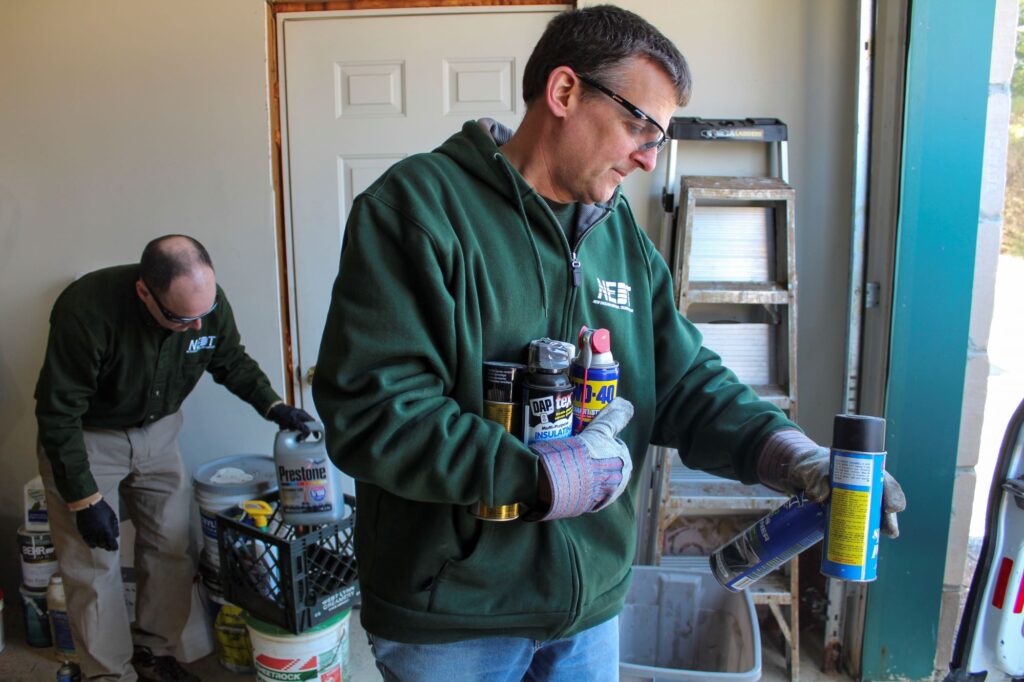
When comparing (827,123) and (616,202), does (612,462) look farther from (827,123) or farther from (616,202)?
(827,123)

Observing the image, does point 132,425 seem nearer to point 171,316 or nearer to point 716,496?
point 171,316

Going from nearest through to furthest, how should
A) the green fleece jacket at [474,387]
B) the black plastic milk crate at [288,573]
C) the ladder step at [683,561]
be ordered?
the green fleece jacket at [474,387] < the black plastic milk crate at [288,573] < the ladder step at [683,561]

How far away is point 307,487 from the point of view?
2479mm

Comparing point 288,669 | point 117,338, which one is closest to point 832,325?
point 288,669

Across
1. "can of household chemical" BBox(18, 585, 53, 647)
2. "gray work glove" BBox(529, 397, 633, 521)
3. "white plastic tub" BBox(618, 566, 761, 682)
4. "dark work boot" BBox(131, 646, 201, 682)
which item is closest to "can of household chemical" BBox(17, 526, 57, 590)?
"can of household chemical" BBox(18, 585, 53, 647)

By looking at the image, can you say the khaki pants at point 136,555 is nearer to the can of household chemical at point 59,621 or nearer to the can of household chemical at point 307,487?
the can of household chemical at point 59,621

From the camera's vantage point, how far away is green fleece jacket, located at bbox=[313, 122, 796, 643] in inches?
39.8

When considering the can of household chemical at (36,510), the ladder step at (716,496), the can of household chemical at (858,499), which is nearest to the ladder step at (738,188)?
the ladder step at (716,496)

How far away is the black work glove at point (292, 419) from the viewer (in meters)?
2.58

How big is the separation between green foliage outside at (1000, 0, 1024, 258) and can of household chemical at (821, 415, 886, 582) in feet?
5.61

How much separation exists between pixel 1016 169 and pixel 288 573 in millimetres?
2818

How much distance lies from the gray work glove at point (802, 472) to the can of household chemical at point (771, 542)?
3 centimetres

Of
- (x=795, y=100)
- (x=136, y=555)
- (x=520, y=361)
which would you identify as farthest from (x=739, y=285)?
(x=136, y=555)

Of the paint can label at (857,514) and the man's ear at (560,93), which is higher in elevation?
the man's ear at (560,93)
